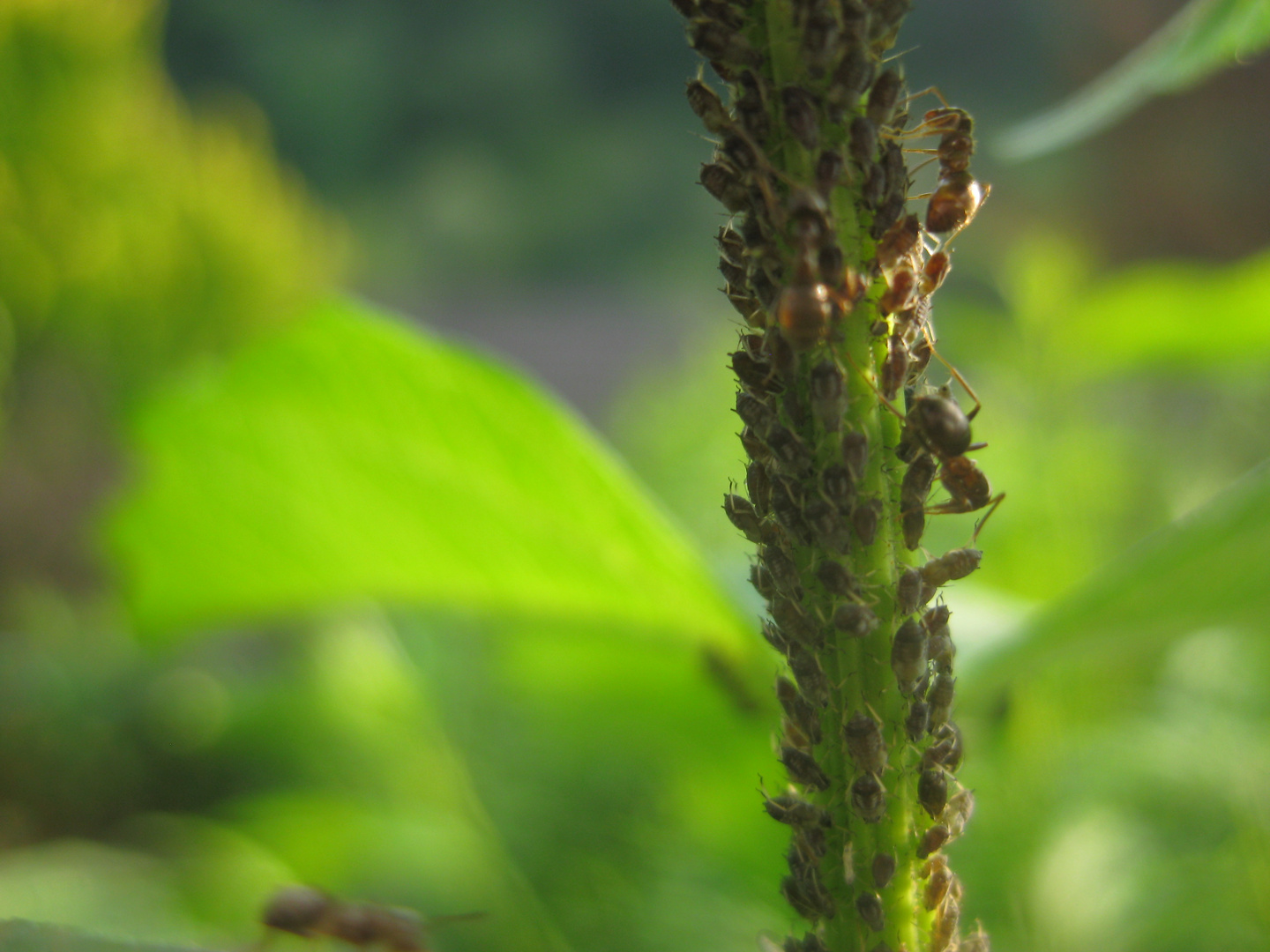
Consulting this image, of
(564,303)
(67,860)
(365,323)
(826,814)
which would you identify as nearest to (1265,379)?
(365,323)

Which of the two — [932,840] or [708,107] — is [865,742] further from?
[708,107]

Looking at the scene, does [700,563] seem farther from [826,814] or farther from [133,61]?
[133,61]

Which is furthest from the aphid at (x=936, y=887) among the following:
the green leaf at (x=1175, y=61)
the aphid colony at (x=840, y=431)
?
the green leaf at (x=1175, y=61)

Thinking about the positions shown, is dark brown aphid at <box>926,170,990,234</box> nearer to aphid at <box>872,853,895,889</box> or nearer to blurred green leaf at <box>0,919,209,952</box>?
aphid at <box>872,853,895,889</box>

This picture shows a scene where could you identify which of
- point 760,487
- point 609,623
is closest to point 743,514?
point 760,487

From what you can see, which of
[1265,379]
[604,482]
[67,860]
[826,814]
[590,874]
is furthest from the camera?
[67,860]

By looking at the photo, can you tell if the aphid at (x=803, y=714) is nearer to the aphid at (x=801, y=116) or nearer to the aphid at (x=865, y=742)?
the aphid at (x=865, y=742)

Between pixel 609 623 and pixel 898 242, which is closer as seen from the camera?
pixel 898 242

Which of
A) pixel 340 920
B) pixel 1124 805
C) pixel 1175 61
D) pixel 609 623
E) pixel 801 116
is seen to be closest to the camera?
pixel 801 116
